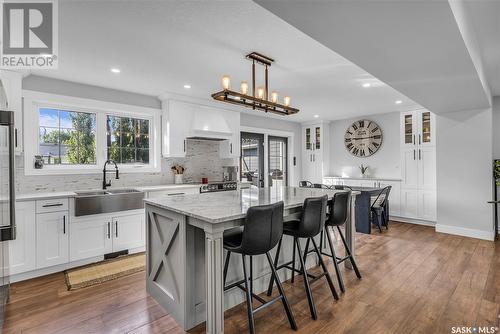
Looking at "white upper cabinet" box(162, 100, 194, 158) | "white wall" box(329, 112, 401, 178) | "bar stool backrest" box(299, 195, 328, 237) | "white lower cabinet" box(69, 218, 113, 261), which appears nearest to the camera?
"bar stool backrest" box(299, 195, 328, 237)

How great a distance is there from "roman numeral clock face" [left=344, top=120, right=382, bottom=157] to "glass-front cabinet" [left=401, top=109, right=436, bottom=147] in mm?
594

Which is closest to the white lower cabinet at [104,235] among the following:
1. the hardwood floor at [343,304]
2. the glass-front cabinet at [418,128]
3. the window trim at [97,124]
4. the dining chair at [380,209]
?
the hardwood floor at [343,304]

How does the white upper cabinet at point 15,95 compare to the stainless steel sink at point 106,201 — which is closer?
the white upper cabinet at point 15,95

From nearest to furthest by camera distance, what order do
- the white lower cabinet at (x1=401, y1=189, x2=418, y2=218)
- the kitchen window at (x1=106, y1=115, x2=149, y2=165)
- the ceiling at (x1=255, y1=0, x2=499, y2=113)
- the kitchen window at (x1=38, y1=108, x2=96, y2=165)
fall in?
the ceiling at (x1=255, y1=0, x2=499, y2=113)
the kitchen window at (x1=38, y1=108, x2=96, y2=165)
the kitchen window at (x1=106, y1=115, x2=149, y2=165)
the white lower cabinet at (x1=401, y1=189, x2=418, y2=218)

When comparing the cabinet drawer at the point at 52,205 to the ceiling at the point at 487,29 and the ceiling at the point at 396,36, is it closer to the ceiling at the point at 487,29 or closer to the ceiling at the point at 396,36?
the ceiling at the point at 396,36

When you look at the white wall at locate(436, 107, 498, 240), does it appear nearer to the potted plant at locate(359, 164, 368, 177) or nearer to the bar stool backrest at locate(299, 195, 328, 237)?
the potted plant at locate(359, 164, 368, 177)

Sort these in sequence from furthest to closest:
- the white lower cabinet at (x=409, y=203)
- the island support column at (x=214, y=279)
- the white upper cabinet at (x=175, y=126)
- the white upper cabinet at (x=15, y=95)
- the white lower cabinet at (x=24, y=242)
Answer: the white lower cabinet at (x=409, y=203)
the white upper cabinet at (x=175, y=126)
the white upper cabinet at (x=15, y=95)
the white lower cabinet at (x=24, y=242)
the island support column at (x=214, y=279)

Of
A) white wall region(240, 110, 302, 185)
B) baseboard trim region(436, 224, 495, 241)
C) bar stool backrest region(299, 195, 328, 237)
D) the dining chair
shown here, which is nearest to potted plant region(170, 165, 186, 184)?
white wall region(240, 110, 302, 185)

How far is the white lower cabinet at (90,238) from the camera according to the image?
3.21 meters

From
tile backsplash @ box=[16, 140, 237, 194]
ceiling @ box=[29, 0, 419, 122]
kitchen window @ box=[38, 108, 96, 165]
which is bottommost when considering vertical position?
tile backsplash @ box=[16, 140, 237, 194]

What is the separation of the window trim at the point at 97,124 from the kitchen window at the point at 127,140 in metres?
0.07

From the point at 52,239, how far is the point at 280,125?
528 cm

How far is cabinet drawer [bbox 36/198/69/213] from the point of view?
2994mm

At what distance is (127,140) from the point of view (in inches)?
172
